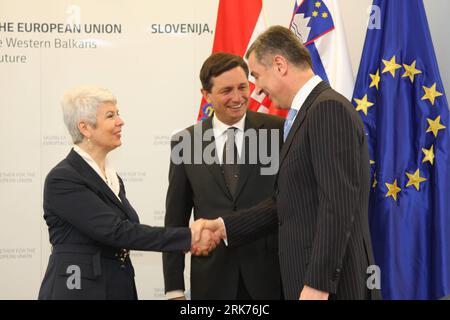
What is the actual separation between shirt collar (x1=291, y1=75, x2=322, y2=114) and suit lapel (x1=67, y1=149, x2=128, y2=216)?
38.3 inches

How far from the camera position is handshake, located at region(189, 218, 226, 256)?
2.94 m

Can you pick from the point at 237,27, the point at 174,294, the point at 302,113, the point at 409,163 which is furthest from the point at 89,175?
the point at 409,163

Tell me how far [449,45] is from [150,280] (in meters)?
2.99

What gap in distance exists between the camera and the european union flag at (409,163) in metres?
3.77

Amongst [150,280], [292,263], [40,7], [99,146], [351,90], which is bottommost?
[150,280]

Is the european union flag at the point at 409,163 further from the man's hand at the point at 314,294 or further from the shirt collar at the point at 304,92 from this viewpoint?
the man's hand at the point at 314,294

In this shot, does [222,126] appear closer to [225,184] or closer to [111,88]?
[225,184]

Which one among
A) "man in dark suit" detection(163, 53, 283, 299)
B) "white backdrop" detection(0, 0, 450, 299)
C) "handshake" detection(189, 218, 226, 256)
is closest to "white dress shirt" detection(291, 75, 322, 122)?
"man in dark suit" detection(163, 53, 283, 299)

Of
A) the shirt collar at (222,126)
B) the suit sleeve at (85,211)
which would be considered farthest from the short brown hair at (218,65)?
the suit sleeve at (85,211)

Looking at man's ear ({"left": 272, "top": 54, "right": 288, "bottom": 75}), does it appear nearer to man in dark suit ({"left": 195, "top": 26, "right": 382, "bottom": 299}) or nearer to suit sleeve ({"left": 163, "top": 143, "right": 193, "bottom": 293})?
man in dark suit ({"left": 195, "top": 26, "right": 382, "bottom": 299})

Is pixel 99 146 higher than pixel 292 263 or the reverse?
higher

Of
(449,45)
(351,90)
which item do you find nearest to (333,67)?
(351,90)

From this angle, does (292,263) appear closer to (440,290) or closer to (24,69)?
(440,290)

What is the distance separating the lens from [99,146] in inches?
114
